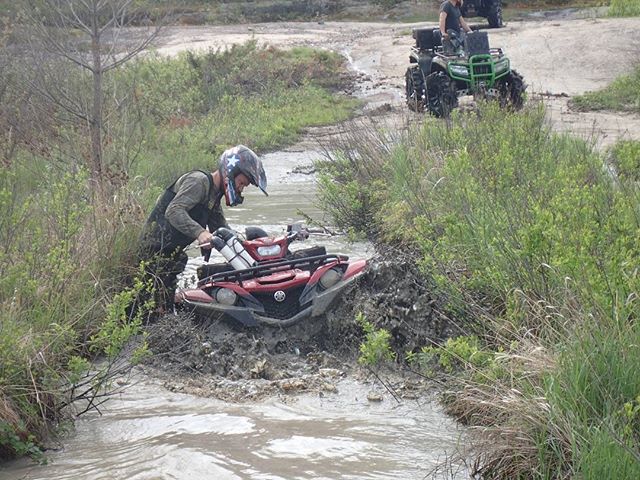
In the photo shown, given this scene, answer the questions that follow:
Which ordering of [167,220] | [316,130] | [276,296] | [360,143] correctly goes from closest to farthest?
[276,296] < [167,220] < [360,143] < [316,130]

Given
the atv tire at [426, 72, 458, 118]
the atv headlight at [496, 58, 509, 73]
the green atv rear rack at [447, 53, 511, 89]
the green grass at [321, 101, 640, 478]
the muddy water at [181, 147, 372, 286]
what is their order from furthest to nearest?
the atv headlight at [496, 58, 509, 73] < the green atv rear rack at [447, 53, 511, 89] < the atv tire at [426, 72, 458, 118] < the muddy water at [181, 147, 372, 286] < the green grass at [321, 101, 640, 478]

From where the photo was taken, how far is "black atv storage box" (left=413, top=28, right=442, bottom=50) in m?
20.4

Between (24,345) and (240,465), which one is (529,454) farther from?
(24,345)

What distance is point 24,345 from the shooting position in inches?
250

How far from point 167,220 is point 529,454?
438 cm

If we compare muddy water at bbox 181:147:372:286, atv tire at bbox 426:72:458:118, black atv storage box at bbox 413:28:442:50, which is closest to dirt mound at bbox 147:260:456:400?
muddy water at bbox 181:147:372:286

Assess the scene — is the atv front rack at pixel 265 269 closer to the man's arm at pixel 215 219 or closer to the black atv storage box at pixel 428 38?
the man's arm at pixel 215 219

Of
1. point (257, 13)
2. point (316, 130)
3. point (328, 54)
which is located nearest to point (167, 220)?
point (316, 130)

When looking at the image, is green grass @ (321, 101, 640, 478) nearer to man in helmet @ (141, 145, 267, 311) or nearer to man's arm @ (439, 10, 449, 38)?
man in helmet @ (141, 145, 267, 311)

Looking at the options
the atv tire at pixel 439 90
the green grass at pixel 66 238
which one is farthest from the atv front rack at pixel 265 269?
the atv tire at pixel 439 90

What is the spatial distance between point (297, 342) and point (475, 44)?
11.8 meters

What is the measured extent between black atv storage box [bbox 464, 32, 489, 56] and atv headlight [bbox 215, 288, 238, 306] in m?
11.8

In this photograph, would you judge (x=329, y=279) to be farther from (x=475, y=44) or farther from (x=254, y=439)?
(x=475, y=44)

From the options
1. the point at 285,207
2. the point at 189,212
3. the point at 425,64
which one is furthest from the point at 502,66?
the point at 189,212
